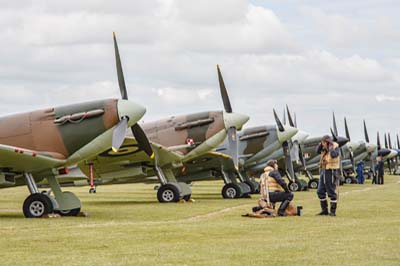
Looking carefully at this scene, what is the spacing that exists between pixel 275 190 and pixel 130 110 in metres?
4.28

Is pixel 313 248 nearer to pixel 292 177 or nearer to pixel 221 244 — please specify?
pixel 221 244

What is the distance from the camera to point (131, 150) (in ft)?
98.5

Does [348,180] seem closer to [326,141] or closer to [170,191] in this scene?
[170,191]

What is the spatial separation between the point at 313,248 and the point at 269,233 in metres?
3.08

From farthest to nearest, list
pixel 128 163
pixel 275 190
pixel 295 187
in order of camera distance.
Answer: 1. pixel 295 187
2. pixel 128 163
3. pixel 275 190

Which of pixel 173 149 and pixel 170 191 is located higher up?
pixel 173 149

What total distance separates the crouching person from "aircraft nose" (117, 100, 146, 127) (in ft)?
12.2

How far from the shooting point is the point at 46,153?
22344 millimetres

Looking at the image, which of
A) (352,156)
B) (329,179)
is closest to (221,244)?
(329,179)

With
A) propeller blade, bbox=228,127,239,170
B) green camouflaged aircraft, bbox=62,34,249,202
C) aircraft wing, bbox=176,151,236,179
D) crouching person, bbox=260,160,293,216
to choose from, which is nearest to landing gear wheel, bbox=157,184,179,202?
green camouflaged aircraft, bbox=62,34,249,202

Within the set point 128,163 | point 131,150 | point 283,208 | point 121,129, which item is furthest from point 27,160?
point 128,163

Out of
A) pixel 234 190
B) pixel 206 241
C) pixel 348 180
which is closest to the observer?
pixel 206 241

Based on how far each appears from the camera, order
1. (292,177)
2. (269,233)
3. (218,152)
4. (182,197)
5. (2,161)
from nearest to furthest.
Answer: (269,233), (2,161), (182,197), (218,152), (292,177)

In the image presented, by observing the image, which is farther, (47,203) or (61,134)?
(61,134)
